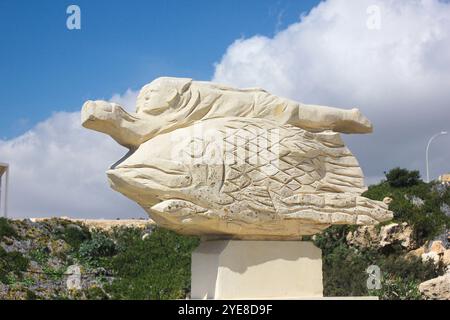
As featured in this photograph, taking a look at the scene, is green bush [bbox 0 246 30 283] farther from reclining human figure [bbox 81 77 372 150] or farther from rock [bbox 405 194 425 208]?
rock [bbox 405 194 425 208]

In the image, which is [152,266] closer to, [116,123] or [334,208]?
[334,208]

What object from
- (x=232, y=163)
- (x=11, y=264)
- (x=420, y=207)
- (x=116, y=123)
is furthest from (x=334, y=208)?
(x=420, y=207)

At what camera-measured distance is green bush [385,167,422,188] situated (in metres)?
18.2

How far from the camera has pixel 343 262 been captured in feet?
42.7

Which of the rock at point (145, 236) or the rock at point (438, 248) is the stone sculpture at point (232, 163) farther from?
the rock at point (145, 236)

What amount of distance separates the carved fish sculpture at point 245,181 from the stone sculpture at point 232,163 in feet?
0.03

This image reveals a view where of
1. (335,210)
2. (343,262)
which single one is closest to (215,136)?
(335,210)

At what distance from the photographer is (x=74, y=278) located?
1480 cm

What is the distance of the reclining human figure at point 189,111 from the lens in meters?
5.47

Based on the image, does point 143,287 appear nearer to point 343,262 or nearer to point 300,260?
point 343,262

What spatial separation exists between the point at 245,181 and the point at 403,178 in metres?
13.7
